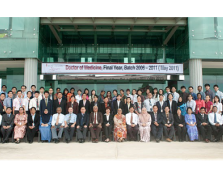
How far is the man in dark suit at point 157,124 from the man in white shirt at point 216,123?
192cm

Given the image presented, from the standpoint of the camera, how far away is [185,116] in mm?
8789

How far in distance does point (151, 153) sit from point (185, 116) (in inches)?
134

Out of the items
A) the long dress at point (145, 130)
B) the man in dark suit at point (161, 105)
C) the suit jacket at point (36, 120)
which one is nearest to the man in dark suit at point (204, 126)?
the man in dark suit at point (161, 105)

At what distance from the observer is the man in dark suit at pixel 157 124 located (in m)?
8.31

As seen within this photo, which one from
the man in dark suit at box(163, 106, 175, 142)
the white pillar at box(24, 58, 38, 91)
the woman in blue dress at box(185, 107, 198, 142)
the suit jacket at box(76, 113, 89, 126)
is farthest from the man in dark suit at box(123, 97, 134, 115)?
the white pillar at box(24, 58, 38, 91)

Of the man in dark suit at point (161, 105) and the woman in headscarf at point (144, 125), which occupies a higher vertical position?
the man in dark suit at point (161, 105)

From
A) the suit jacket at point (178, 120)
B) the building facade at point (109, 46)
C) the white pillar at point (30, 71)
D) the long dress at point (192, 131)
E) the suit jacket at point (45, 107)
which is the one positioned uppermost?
the building facade at point (109, 46)

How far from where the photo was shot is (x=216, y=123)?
28.0ft

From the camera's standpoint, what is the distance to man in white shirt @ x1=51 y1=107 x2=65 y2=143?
26.8 ft

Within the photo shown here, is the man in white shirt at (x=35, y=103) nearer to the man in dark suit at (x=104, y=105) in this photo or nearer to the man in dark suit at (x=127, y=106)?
the man in dark suit at (x=104, y=105)

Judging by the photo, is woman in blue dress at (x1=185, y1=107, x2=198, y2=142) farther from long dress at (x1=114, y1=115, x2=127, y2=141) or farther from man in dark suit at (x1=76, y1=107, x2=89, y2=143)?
man in dark suit at (x1=76, y1=107, x2=89, y2=143)

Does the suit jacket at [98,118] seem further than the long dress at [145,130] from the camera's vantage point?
Yes

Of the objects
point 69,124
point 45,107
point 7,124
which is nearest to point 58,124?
point 69,124

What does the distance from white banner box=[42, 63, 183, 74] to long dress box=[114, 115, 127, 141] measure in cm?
489
